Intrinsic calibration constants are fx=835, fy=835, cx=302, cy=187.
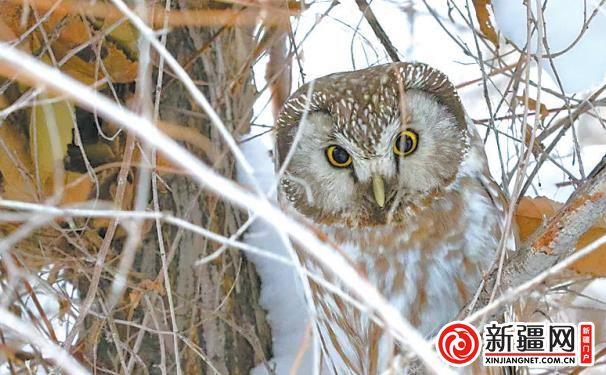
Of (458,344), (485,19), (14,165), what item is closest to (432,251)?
(458,344)

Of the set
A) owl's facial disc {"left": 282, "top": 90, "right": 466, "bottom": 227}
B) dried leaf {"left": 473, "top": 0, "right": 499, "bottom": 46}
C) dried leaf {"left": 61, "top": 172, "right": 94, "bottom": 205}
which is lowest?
dried leaf {"left": 61, "top": 172, "right": 94, "bottom": 205}

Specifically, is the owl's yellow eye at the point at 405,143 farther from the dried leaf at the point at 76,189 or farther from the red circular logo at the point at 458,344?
the dried leaf at the point at 76,189

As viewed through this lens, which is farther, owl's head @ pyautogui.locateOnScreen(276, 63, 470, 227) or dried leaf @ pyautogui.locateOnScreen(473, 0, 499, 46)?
dried leaf @ pyautogui.locateOnScreen(473, 0, 499, 46)

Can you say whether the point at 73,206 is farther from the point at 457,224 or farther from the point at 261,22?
the point at 457,224

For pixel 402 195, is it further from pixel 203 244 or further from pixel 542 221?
pixel 203 244

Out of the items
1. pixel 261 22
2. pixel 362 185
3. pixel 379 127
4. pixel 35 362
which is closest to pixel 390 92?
pixel 379 127

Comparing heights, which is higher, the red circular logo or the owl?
the owl

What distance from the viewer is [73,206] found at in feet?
6.07

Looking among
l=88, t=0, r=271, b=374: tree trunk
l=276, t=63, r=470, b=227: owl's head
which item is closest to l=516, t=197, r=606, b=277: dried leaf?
l=276, t=63, r=470, b=227: owl's head

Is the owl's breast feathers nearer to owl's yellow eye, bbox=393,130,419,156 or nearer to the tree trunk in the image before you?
owl's yellow eye, bbox=393,130,419,156

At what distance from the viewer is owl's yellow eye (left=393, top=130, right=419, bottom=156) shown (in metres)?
1.80

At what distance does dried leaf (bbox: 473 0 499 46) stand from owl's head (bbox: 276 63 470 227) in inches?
10.6

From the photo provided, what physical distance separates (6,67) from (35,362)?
2.28 feet

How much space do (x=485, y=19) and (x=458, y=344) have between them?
927 mm
